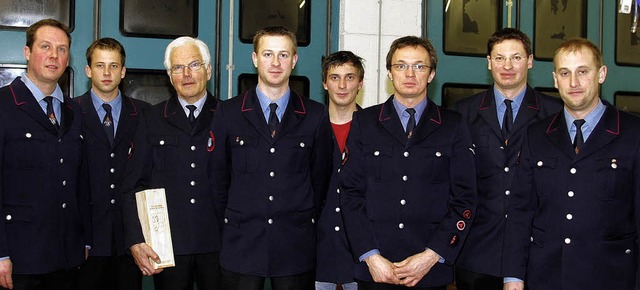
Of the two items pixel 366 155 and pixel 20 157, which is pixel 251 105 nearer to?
pixel 366 155

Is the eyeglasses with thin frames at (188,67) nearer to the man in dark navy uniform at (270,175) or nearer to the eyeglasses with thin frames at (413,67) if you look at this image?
the man in dark navy uniform at (270,175)

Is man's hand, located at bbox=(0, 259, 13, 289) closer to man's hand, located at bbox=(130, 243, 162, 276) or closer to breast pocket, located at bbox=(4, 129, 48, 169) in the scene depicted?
breast pocket, located at bbox=(4, 129, 48, 169)

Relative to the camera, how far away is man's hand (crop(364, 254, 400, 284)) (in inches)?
116

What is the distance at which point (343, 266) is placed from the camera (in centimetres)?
350

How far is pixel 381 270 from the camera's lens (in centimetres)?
294

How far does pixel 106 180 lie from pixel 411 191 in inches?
72.1

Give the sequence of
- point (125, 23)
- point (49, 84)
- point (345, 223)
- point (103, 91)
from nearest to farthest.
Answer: point (345, 223) < point (49, 84) < point (103, 91) < point (125, 23)

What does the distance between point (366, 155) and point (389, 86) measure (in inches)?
113

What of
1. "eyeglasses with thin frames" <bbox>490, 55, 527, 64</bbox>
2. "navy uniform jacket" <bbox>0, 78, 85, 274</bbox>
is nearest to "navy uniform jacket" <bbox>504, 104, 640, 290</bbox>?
"eyeglasses with thin frames" <bbox>490, 55, 527, 64</bbox>

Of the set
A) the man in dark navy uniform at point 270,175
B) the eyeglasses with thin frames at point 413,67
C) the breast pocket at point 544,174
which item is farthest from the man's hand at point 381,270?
the eyeglasses with thin frames at point 413,67

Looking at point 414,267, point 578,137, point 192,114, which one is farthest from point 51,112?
point 578,137

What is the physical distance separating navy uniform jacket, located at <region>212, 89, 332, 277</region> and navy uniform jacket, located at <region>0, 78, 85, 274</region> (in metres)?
0.77

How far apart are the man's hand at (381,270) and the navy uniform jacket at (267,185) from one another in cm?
36

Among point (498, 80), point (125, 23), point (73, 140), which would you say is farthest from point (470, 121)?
point (125, 23)
